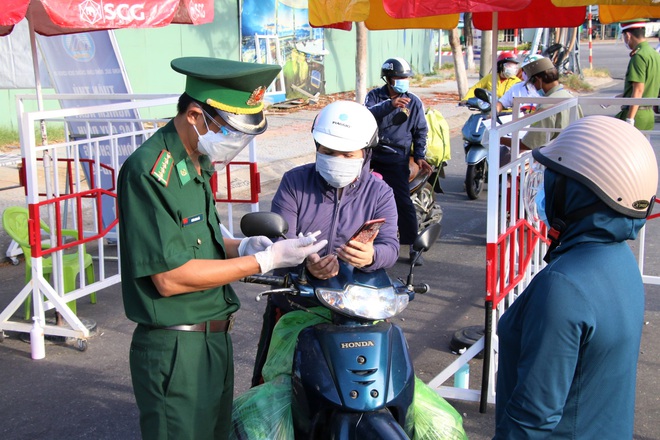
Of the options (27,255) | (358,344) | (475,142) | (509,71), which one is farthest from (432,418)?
(509,71)

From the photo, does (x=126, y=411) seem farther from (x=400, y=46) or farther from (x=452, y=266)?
(x=400, y=46)

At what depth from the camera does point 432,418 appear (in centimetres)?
→ 314

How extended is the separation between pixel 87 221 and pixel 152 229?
252 inches

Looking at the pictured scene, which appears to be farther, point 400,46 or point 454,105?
point 400,46

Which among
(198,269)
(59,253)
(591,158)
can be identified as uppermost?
(591,158)

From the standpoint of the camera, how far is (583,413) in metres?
1.92

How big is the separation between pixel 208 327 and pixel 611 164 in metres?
1.48

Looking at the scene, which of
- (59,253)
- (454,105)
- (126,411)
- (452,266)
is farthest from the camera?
(454,105)

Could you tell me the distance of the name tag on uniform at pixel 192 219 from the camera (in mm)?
2605

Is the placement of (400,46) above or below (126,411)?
above

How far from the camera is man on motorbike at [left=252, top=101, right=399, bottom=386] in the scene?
3.45 m

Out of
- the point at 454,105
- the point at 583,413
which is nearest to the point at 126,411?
the point at 583,413

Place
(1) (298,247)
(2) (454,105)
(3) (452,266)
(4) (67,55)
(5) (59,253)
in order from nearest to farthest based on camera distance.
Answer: (1) (298,247)
(5) (59,253)
(3) (452,266)
(4) (67,55)
(2) (454,105)

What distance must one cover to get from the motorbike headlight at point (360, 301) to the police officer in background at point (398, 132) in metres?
4.30
